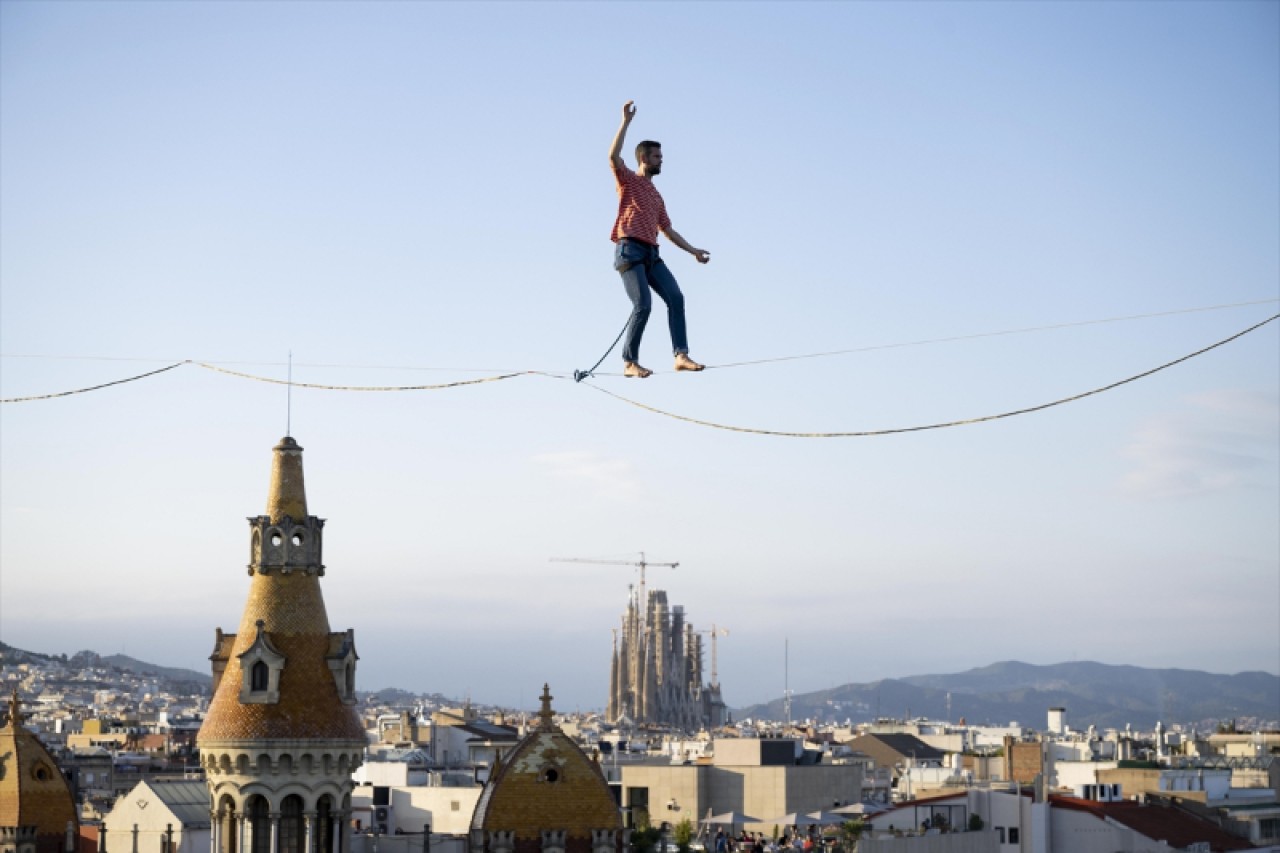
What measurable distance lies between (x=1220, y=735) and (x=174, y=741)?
Answer: 76.2 m

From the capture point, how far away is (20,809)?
69.5 metres

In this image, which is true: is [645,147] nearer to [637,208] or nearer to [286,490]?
[637,208]

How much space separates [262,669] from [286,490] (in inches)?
198

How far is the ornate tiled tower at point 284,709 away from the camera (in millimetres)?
60594

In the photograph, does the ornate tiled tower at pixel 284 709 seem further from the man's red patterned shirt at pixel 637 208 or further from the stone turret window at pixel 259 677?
the man's red patterned shirt at pixel 637 208

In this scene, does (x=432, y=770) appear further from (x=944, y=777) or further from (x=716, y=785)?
(x=944, y=777)

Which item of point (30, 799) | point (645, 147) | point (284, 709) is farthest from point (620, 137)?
point (30, 799)

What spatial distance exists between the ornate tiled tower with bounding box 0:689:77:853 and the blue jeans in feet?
162

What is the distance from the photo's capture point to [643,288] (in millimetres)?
24797

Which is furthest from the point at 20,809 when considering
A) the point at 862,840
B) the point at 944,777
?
the point at 944,777

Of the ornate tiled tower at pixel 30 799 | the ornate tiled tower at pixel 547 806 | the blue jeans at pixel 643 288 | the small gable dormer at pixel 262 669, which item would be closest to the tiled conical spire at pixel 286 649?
the small gable dormer at pixel 262 669

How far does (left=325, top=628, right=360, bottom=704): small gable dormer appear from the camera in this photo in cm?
6269

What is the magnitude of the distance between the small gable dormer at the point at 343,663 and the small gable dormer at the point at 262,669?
1464 mm

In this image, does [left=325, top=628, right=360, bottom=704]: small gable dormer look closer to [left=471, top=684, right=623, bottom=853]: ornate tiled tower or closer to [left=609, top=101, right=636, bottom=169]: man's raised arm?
[left=471, top=684, right=623, bottom=853]: ornate tiled tower
